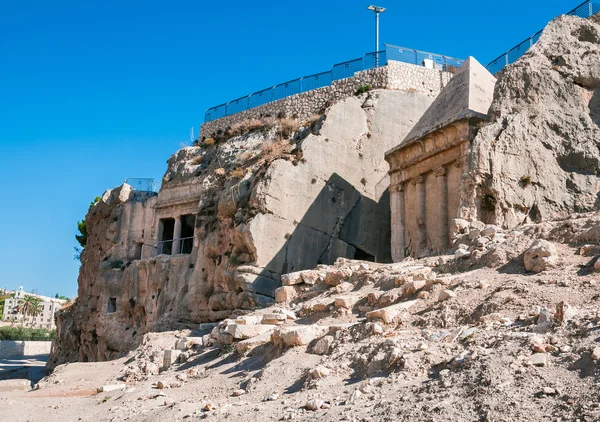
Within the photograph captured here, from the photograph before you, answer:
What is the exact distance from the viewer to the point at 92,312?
26344 millimetres

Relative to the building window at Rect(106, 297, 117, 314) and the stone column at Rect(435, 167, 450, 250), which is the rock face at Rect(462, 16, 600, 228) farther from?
the building window at Rect(106, 297, 117, 314)

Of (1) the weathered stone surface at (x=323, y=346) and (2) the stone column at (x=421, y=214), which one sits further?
→ (2) the stone column at (x=421, y=214)

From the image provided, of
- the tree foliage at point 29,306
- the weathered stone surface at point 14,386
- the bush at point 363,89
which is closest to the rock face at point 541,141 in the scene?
the bush at point 363,89

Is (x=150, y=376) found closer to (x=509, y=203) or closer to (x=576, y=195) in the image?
(x=509, y=203)

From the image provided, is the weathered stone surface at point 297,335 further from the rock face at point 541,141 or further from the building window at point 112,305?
the building window at point 112,305

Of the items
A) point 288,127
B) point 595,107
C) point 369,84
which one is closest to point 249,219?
point 288,127

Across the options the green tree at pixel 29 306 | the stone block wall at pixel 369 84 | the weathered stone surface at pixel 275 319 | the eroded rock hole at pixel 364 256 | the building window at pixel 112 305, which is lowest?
the weathered stone surface at pixel 275 319

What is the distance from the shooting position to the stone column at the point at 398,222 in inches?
669

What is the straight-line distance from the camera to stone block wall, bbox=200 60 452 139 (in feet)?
76.8

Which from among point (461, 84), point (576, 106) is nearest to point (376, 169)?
point (461, 84)

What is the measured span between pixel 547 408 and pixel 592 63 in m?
12.0

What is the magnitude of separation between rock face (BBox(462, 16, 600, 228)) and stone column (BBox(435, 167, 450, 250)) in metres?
1.80

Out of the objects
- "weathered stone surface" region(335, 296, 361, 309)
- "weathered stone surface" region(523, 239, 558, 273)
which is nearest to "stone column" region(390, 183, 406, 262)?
"weathered stone surface" region(335, 296, 361, 309)

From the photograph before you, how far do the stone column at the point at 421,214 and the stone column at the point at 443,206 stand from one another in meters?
0.79
